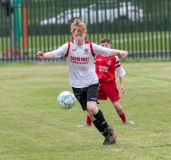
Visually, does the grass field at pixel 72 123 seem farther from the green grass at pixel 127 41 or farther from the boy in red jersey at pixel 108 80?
the green grass at pixel 127 41

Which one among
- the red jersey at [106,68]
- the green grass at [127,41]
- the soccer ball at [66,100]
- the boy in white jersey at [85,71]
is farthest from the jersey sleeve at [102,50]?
the green grass at [127,41]

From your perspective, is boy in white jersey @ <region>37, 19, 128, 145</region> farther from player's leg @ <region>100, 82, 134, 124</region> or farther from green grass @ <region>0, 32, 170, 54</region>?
green grass @ <region>0, 32, 170, 54</region>

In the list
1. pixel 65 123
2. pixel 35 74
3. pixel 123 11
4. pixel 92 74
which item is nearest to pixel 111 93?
pixel 65 123

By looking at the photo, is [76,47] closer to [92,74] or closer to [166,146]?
[92,74]

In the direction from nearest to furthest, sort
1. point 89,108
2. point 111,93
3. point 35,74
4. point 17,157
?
point 17,157 < point 89,108 < point 111,93 < point 35,74

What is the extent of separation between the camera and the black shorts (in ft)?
29.5

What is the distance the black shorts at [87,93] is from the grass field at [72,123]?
0.62 m

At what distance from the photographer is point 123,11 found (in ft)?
78.4

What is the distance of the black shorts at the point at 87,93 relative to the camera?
29.5ft

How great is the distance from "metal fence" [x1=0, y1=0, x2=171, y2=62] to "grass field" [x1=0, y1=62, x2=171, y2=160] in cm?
463

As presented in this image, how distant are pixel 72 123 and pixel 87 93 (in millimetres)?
2107

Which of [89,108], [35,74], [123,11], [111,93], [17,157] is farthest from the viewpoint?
[123,11]

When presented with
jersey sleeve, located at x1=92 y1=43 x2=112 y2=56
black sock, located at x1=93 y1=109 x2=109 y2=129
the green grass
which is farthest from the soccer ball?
the green grass

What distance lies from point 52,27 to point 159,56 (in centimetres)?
435
